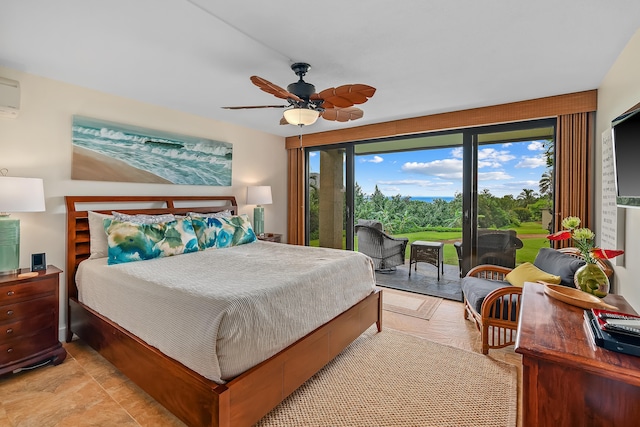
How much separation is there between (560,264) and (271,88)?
288cm

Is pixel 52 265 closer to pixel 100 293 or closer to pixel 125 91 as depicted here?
pixel 100 293

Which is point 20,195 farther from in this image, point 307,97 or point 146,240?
point 307,97

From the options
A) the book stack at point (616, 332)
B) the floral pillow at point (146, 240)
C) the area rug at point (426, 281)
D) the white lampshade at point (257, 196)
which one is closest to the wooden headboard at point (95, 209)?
the floral pillow at point (146, 240)

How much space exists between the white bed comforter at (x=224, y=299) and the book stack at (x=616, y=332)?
62.2 inches

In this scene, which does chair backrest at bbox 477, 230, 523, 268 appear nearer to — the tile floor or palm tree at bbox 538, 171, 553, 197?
palm tree at bbox 538, 171, 553, 197

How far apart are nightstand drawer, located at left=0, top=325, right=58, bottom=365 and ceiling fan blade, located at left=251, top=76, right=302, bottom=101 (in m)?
2.67

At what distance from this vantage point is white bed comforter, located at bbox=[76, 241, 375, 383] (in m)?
1.70

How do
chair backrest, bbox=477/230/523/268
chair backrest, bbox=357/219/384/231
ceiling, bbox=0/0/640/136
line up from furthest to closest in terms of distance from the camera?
chair backrest, bbox=357/219/384/231, chair backrest, bbox=477/230/523/268, ceiling, bbox=0/0/640/136

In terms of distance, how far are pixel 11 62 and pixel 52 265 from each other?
180 cm

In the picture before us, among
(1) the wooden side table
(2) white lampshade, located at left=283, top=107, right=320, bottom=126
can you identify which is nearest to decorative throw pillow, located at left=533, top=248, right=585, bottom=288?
(1) the wooden side table

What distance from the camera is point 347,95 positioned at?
2.35 meters

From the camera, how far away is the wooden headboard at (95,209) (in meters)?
3.04

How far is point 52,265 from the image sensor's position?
115 inches

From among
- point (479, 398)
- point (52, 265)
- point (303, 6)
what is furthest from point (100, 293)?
point (479, 398)
